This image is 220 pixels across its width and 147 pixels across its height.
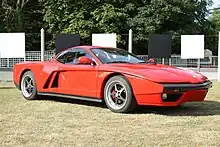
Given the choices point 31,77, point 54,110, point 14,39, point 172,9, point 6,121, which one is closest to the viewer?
point 6,121

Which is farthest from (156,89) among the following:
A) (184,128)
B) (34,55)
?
(34,55)

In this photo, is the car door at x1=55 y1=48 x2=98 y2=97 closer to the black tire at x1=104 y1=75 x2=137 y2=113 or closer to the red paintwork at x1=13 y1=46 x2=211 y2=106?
the red paintwork at x1=13 y1=46 x2=211 y2=106

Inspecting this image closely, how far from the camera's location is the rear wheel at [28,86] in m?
8.99

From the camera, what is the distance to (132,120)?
650 centimetres

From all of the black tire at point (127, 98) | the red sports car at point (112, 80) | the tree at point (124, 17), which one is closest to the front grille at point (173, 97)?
the red sports car at point (112, 80)

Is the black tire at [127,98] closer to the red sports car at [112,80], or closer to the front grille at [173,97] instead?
the red sports car at [112,80]

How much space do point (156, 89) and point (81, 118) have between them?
4.11 ft

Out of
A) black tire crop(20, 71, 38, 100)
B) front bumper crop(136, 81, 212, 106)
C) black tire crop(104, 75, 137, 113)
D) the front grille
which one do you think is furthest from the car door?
the front grille

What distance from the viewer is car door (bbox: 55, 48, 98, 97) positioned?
777cm

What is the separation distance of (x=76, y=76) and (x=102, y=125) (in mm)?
2150

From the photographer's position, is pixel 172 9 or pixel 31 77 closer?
pixel 31 77

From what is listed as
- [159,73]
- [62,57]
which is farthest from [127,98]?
[62,57]

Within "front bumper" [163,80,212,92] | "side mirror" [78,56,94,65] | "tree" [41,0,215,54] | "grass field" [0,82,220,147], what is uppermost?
"tree" [41,0,215,54]

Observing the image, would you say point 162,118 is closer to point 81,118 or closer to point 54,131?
point 81,118
